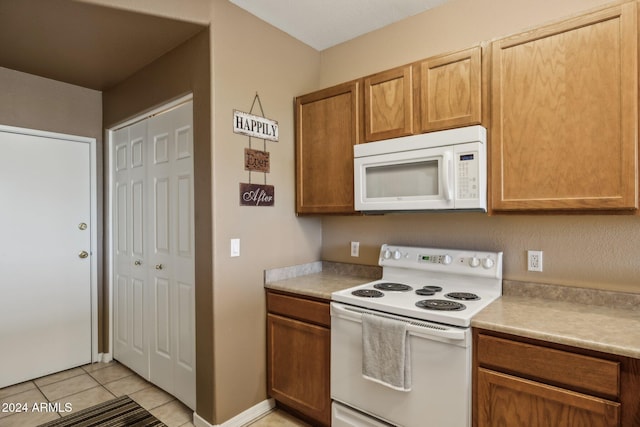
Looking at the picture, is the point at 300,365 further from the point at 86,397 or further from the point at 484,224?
the point at 86,397

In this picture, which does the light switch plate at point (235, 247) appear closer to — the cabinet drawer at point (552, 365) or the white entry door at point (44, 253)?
the cabinet drawer at point (552, 365)

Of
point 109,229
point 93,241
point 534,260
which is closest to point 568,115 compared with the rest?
point 534,260

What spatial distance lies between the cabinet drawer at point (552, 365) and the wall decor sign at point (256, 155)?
153cm

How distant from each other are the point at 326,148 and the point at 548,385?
1.77 meters

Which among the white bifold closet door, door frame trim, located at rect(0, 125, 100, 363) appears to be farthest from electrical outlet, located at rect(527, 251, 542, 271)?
door frame trim, located at rect(0, 125, 100, 363)

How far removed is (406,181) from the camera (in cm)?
201

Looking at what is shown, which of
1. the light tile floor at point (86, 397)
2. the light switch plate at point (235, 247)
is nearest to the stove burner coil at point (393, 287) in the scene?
the light switch plate at point (235, 247)

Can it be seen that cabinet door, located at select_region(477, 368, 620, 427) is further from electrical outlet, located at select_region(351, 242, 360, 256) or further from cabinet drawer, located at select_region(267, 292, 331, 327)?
electrical outlet, located at select_region(351, 242, 360, 256)

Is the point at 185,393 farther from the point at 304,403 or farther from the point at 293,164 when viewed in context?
the point at 293,164

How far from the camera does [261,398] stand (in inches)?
92.9

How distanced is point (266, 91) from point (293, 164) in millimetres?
546

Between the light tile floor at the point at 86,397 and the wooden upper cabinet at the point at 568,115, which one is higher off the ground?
the wooden upper cabinet at the point at 568,115

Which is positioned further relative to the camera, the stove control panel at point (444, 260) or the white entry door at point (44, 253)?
the white entry door at point (44, 253)

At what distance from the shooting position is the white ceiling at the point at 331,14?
2229mm
